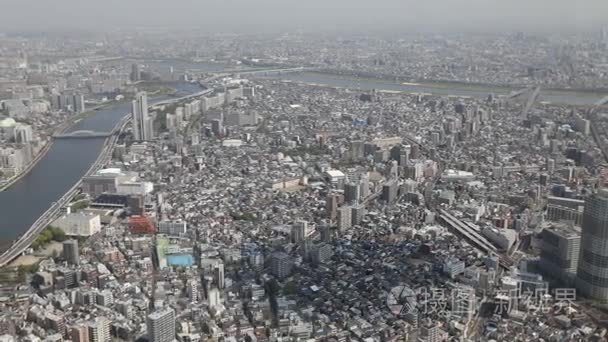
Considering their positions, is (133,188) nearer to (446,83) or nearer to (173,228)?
(173,228)

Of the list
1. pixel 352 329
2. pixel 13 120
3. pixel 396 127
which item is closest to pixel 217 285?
pixel 352 329

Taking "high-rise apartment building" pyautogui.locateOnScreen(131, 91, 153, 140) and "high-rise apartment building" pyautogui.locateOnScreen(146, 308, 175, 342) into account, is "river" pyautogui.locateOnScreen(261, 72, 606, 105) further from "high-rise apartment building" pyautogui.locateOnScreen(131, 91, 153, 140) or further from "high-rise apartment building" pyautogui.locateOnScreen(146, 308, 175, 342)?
"high-rise apartment building" pyautogui.locateOnScreen(146, 308, 175, 342)

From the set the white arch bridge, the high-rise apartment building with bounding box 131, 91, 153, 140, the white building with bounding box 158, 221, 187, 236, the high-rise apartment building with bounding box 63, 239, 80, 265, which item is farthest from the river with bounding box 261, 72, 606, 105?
the high-rise apartment building with bounding box 63, 239, 80, 265

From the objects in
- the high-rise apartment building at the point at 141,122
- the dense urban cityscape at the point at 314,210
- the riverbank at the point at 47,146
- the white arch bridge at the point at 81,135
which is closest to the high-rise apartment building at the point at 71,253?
the dense urban cityscape at the point at 314,210

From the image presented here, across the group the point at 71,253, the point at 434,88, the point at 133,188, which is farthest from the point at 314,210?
the point at 434,88

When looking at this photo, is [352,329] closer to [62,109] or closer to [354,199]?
[354,199]

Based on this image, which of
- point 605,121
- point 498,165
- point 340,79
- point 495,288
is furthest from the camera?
point 340,79
